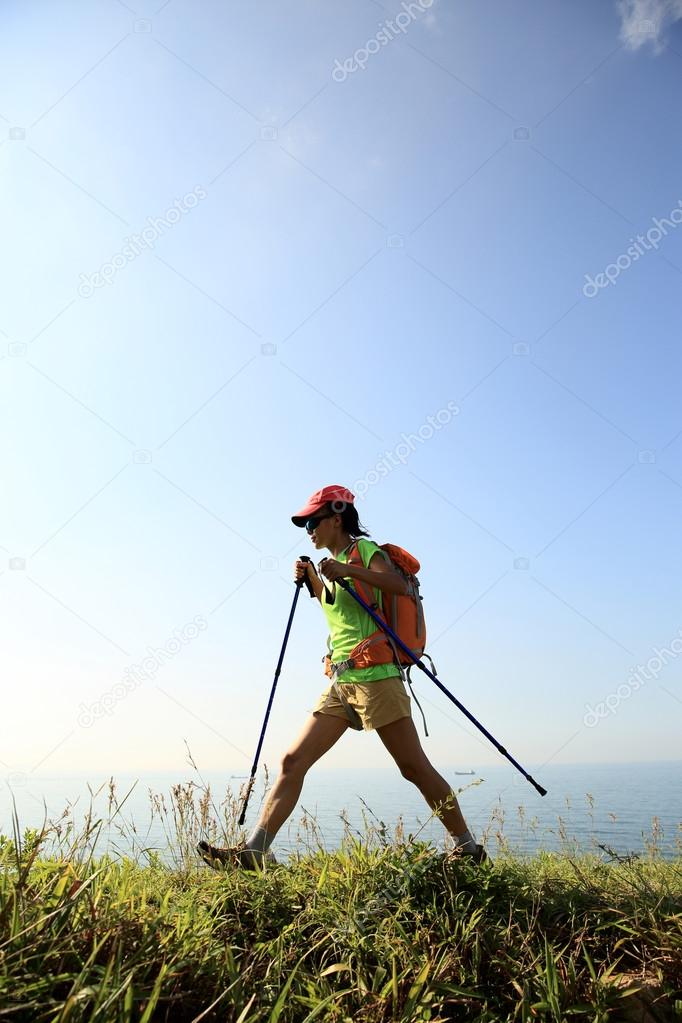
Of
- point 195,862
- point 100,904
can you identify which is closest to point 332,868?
point 195,862

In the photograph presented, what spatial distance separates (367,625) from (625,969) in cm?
238

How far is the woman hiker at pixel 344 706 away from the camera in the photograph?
4.06 meters

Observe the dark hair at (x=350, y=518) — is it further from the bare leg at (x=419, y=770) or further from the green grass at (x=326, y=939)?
the green grass at (x=326, y=939)

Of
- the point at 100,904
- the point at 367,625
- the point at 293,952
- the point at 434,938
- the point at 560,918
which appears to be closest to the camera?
the point at 100,904

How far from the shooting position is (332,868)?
12.2ft

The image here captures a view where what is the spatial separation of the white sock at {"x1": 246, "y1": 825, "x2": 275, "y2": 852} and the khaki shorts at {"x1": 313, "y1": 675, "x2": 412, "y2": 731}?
88 centimetres

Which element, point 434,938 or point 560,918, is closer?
A: point 434,938

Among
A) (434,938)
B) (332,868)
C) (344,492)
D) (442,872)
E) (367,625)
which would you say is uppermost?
(344,492)

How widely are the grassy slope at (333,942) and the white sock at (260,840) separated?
22cm

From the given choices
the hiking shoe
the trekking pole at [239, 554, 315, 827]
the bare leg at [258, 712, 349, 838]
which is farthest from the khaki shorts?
the hiking shoe

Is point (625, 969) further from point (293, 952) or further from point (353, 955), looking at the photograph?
point (293, 952)

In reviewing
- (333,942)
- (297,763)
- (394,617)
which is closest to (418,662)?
(394,617)

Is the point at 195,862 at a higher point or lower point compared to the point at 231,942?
higher

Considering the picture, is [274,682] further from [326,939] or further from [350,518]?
[326,939]
